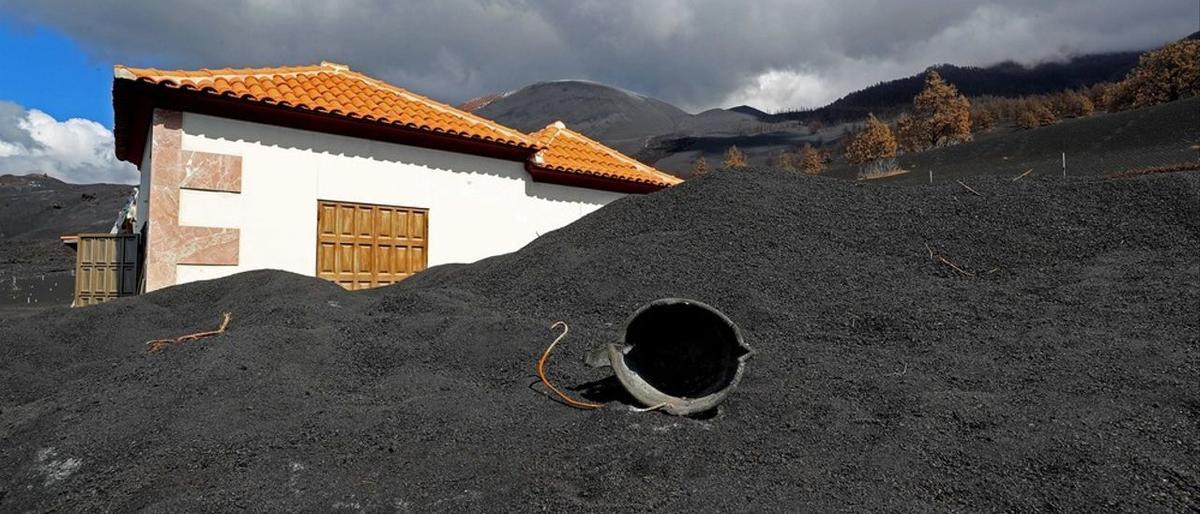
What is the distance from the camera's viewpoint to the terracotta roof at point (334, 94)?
685cm

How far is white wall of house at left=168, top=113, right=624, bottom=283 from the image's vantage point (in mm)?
6988

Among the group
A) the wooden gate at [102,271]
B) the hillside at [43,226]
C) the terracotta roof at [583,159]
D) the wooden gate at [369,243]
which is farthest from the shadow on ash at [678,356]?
the hillside at [43,226]

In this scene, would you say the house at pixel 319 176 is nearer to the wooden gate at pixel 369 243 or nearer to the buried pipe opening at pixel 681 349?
the wooden gate at pixel 369 243

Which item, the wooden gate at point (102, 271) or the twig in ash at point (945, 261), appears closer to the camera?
the twig in ash at point (945, 261)

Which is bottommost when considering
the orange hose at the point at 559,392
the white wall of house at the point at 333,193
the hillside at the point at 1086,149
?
the orange hose at the point at 559,392

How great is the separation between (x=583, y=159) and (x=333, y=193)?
13.1 feet

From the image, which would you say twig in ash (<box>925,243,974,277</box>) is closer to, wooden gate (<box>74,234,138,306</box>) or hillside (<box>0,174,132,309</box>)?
wooden gate (<box>74,234,138,306</box>)

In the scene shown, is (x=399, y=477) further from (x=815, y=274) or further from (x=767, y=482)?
(x=815, y=274)

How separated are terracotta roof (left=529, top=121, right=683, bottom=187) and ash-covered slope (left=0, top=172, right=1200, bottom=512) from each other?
2.99 metres

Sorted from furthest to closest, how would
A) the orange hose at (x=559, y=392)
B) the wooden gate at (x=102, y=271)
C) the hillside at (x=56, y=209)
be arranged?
the hillside at (x=56, y=209)
the wooden gate at (x=102, y=271)
the orange hose at (x=559, y=392)

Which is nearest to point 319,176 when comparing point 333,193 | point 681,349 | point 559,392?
point 333,193

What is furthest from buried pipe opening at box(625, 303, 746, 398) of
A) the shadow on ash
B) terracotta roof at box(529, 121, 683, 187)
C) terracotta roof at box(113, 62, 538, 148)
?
terracotta roof at box(529, 121, 683, 187)

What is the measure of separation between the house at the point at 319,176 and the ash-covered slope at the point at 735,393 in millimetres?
915

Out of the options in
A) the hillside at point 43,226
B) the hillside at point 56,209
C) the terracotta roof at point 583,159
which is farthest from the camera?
the hillside at point 56,209
